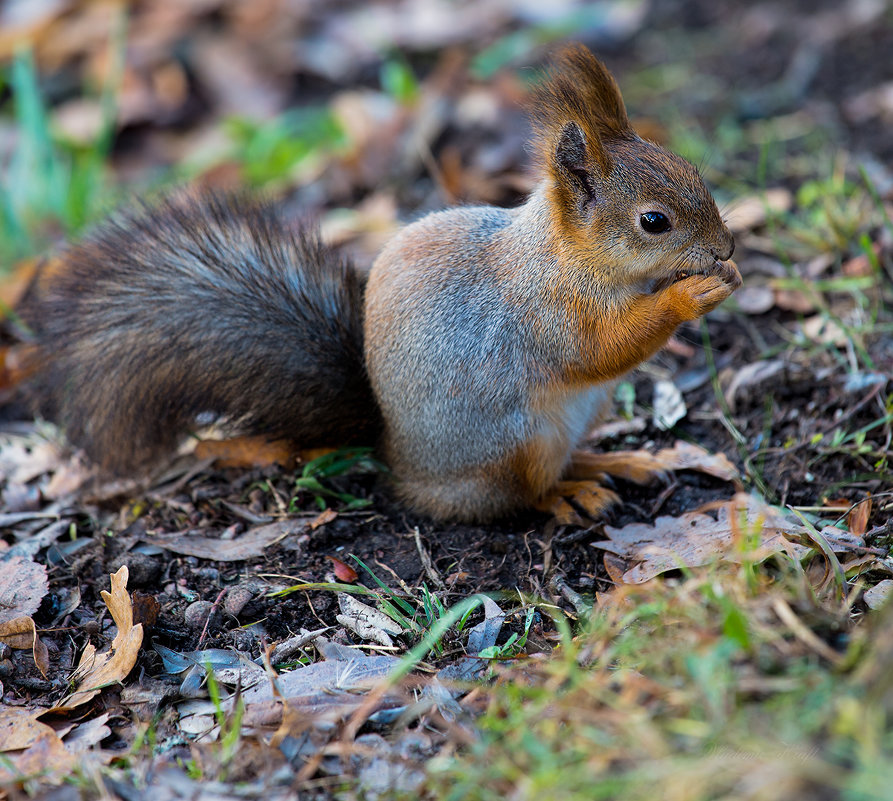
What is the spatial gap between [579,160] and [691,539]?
116 centimetres

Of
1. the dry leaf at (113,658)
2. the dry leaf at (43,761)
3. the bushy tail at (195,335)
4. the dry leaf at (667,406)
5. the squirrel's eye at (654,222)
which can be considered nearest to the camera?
the dry leaf at (43,761)

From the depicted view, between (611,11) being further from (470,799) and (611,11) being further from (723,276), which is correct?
(470,799)

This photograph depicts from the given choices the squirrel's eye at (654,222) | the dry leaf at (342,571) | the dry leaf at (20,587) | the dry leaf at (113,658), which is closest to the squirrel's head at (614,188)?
the squirrel's eye at (654,222)

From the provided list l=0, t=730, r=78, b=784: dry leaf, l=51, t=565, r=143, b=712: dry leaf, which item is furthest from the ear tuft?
l=0, t=730, r=78, b=784: dry leaf

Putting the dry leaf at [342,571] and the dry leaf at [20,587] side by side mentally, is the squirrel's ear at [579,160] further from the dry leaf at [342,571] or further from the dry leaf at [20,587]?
the dry leaf at [20,587]

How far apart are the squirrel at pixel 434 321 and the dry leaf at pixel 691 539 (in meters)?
0.27

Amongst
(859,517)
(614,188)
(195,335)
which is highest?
(614,188)

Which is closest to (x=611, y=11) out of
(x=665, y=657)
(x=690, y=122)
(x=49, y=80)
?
(x=690, y=122)

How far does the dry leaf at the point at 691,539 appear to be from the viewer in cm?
238

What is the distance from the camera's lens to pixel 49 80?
6645 millimetres

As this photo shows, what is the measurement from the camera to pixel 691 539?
264 cm

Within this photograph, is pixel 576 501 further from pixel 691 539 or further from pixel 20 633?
pixel 20 633

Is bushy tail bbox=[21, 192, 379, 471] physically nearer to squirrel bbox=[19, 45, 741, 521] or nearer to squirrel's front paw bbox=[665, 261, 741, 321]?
squirrel bbox=[19, 45, 741, 521]

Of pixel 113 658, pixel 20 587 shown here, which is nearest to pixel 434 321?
pixel 113 658
